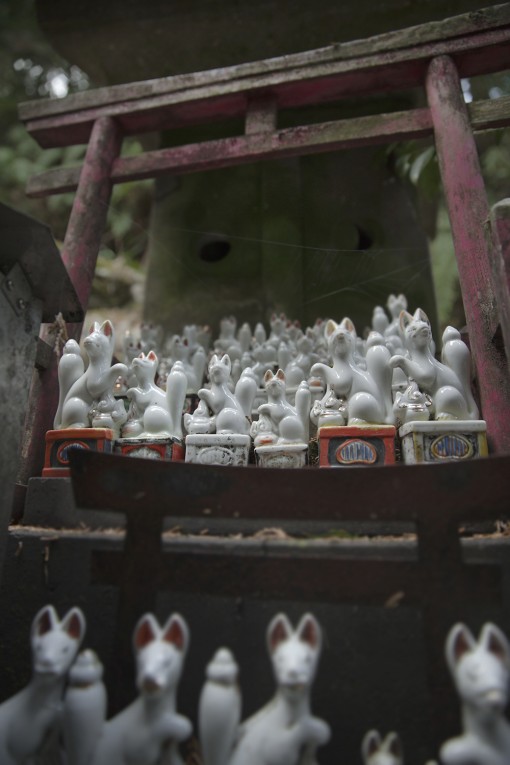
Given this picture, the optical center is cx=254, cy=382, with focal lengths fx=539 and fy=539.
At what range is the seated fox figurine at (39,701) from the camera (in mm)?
1541

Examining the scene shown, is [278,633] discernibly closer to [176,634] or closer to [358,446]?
[176,634]

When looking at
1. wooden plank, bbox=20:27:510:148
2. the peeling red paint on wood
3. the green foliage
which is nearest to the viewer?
the peeling red paint on wood

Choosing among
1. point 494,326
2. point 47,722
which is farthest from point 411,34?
point 47,722

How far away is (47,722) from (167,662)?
1.41ft

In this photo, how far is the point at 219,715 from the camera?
4.83 ft

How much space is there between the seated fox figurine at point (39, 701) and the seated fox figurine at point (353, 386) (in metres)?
1.46

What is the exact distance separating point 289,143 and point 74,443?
263 centimetres

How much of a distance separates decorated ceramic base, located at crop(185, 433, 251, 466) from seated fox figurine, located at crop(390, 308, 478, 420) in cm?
84

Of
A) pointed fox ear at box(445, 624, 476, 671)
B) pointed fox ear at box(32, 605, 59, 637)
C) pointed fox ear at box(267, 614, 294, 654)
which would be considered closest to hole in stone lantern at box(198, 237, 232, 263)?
pointed fox ear at box(32, 605, 59, 637)

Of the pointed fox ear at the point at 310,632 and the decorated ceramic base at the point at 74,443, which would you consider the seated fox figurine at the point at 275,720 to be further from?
the decorated ceramic base at the point at 74,443

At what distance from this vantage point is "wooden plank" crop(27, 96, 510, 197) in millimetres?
3533

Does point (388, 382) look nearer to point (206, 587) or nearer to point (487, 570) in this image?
point (487, 570)

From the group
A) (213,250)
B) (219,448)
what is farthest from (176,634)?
(213,250)

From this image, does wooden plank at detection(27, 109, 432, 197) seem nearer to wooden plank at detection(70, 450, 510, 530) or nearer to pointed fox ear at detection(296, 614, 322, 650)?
wooden plank at detection(70, 450, 510, 530)
